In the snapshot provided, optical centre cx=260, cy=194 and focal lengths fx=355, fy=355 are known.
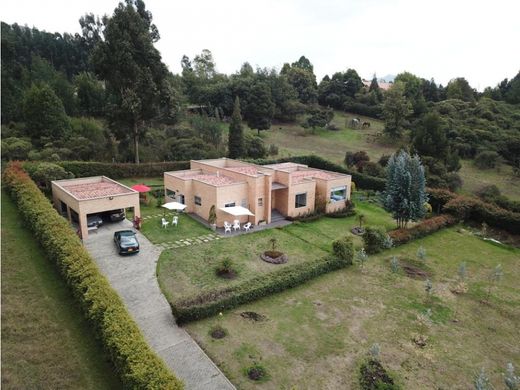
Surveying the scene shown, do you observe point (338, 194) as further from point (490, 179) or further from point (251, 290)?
point (490, 179)

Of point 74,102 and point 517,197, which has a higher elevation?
point 74,102

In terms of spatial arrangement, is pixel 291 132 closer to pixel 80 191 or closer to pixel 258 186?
pixel 258 186

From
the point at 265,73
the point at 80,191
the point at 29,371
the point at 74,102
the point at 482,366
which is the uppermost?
the point at 265,73

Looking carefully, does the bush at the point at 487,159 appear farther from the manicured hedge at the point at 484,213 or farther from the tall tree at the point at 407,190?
the tall tree at the point at 407,190

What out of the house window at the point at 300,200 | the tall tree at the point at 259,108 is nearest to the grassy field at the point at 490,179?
the house window at the point at 300,200

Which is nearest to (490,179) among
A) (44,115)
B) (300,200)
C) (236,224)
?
(300,200)

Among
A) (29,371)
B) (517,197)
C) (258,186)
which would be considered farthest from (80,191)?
(517,197)

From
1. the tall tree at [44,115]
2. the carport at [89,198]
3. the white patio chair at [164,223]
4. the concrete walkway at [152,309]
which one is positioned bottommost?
the concrete walkway at [152,309]
